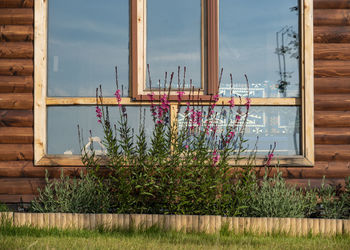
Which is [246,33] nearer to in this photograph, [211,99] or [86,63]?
[211,99]

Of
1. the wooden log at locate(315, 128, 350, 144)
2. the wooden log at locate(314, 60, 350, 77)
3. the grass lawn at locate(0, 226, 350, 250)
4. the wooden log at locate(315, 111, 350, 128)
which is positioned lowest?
the grass lawn at locate(0, 226, 350, 250)

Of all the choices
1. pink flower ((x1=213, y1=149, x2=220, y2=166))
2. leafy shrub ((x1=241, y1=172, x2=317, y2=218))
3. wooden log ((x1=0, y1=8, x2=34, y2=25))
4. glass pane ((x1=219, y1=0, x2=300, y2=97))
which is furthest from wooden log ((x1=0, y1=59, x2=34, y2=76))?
leafy shrub ((x1=241, y1=172, x2=317, y2=218))

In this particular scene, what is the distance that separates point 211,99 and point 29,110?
2.55 meters

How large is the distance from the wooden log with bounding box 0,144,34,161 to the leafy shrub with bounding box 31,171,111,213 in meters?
0.53

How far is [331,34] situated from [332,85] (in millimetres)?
706

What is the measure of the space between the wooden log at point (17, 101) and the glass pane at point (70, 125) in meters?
0.30

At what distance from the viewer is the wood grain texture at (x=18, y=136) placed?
6211 mm

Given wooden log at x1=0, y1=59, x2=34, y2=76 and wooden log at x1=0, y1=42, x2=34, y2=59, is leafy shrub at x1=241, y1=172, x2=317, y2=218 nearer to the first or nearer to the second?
wooden log at x1=0, y1=59, x2=34, y2=76

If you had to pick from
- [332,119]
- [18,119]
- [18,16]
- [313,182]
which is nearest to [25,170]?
[18,119]

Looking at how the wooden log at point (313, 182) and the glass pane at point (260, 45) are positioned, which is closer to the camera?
the wooden log at point (313, 182)

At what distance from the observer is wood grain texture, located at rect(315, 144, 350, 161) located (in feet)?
19.9

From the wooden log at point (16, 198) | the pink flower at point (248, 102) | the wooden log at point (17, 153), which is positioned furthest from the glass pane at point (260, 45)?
the wooden log at point (16, 198)

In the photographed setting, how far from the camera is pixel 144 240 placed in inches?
182

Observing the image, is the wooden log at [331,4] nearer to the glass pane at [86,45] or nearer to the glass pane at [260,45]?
the glass pane at [260,45]
